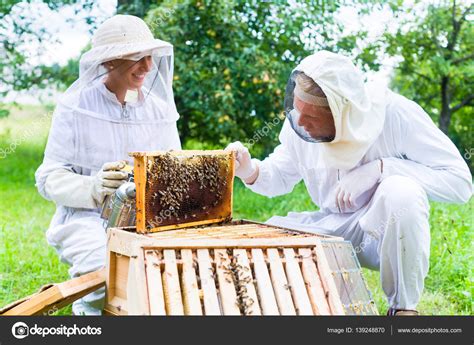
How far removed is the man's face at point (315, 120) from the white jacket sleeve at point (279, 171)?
1.33 feet

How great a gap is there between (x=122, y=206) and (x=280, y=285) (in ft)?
2.51

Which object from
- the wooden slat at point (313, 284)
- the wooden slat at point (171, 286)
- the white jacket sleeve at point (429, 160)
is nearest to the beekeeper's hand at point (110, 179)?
the wooden slat at point (171, 286)

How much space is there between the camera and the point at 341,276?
2.08 meters

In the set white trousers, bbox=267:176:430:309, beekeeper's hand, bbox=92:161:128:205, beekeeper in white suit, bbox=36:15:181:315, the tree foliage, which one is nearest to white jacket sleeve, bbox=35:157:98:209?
beekeeper in white suit, bbox=36:15:181:315

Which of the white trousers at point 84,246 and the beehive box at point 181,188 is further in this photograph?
the white trousers at point 84,246

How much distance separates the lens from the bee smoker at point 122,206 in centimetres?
225

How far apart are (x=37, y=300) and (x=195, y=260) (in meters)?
0.62

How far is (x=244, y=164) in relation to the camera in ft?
8.84

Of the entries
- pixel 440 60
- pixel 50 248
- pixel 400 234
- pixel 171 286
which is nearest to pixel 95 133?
pixel 171 286

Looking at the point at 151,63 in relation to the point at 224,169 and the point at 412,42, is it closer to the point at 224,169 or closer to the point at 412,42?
the point at 224,169

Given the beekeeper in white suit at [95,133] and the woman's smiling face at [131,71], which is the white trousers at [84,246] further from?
the woman's smiling face at [131,71]

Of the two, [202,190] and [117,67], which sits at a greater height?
[117,67]
